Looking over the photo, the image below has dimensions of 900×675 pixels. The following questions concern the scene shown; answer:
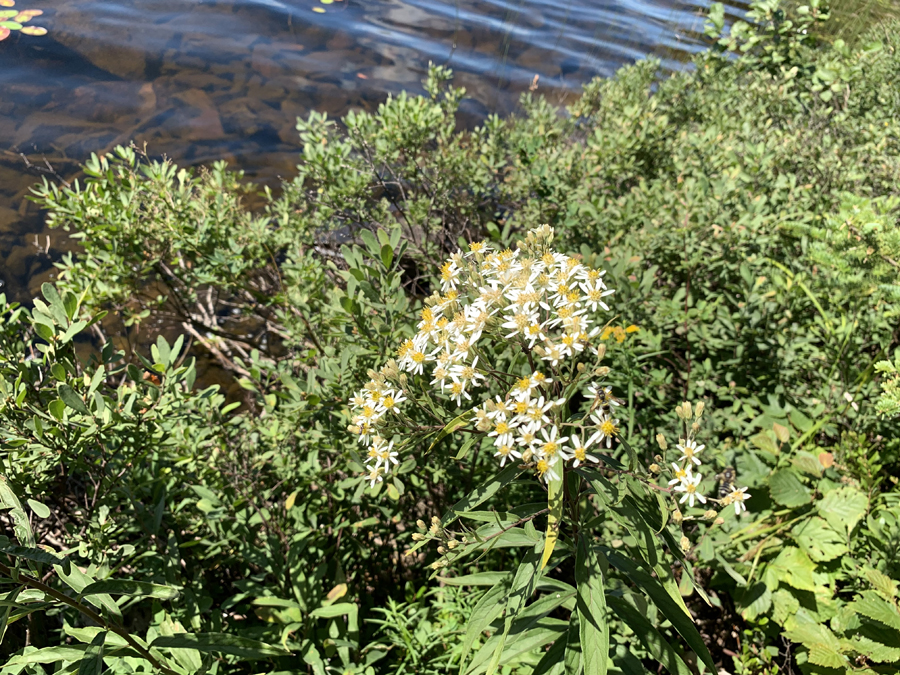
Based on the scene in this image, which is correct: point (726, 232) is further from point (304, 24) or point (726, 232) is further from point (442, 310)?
point (304, 24)

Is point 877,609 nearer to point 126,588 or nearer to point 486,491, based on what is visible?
point 486,491

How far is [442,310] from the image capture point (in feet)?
5.40

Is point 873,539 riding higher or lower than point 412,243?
lower

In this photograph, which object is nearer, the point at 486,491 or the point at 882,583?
the point at 486,491

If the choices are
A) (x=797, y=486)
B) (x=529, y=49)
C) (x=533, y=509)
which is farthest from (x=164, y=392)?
(x=529, y=49)

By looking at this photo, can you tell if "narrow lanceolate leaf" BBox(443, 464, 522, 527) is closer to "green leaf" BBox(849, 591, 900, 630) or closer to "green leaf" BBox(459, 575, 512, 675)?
"green leaf" BBox(459, 575, 512, 675)

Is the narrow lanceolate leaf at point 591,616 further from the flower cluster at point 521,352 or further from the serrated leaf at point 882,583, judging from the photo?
the serrated leaf at point 882,583

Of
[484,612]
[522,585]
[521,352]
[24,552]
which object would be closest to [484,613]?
[484,612]

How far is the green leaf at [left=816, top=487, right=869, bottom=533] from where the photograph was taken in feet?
7.55

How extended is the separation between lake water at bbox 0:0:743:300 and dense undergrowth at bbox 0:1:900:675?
9.80 feet

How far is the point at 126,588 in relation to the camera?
4.67 feet

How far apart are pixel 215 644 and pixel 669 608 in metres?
1.38

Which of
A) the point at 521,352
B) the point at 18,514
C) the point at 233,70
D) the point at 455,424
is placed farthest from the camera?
the point at 233,70

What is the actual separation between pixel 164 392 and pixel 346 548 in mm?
1119
